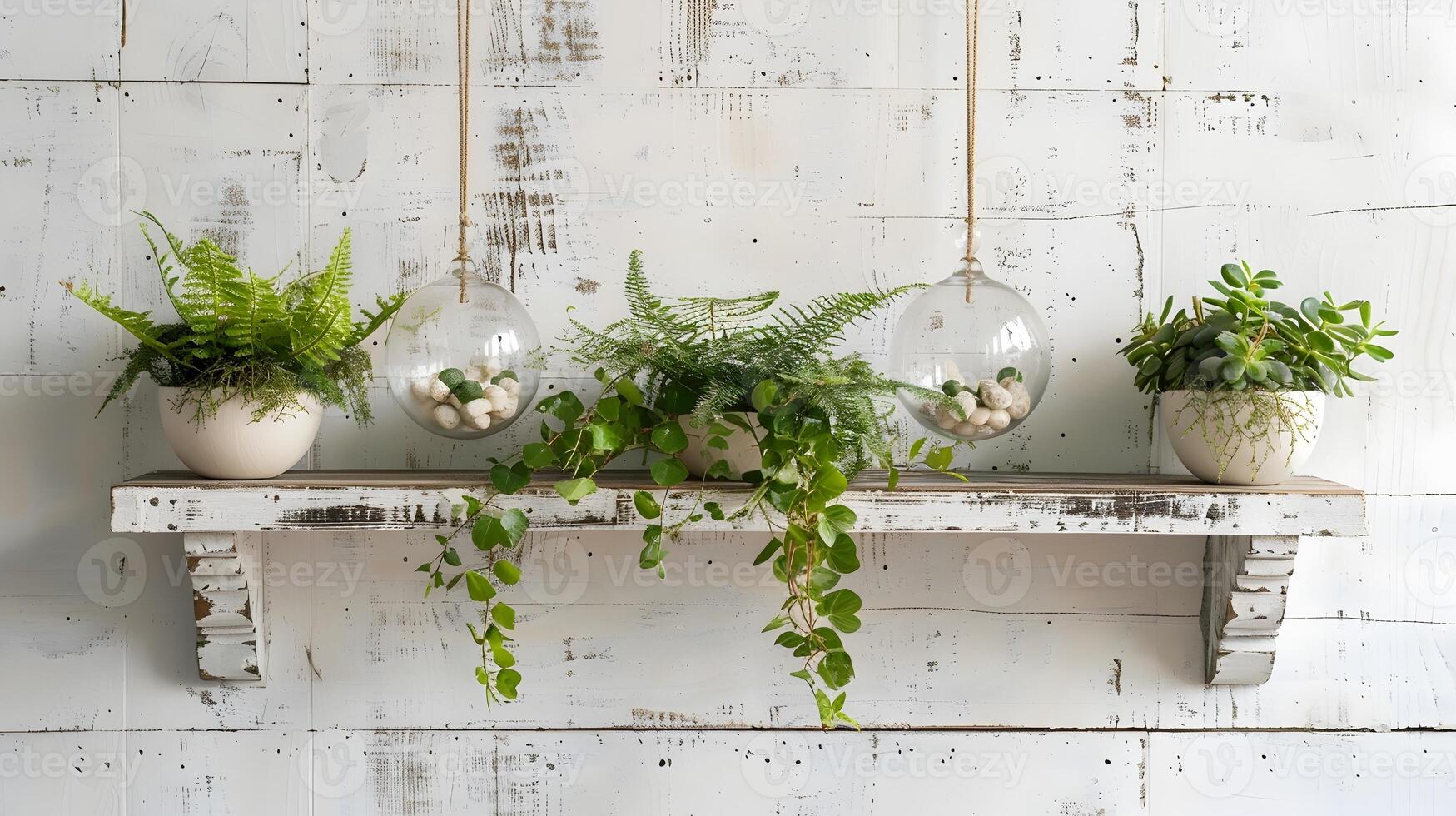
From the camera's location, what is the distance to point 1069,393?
126 centimetres

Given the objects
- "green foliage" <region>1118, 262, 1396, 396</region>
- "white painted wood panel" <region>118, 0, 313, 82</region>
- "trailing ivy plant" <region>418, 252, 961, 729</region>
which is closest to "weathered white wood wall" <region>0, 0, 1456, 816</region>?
"white painted wood panel" <region>118, 0, 313, 82</region>

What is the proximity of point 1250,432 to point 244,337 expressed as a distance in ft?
3.56

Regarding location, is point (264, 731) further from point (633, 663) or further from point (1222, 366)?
point (1222, 366)

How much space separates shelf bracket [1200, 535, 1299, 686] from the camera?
1.12 meters

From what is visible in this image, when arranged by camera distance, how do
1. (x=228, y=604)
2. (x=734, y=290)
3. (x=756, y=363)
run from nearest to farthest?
(x=756, y=363), (x=228, y=604), (x=734, y=290)

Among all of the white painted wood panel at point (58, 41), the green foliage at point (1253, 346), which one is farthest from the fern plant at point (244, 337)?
the green foliage at point (1253, 346)

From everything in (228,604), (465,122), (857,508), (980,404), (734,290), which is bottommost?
(228,604)

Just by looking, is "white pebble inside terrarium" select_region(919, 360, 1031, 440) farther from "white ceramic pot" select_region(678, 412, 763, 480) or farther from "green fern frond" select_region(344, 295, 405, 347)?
"green fern frond" select_region(344, 295, 405, 347)

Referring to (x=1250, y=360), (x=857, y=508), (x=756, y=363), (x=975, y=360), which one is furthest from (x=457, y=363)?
(x=1250, y=360)

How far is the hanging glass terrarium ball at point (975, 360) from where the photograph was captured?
105 centimetres

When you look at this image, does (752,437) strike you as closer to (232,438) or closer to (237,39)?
(232,438)

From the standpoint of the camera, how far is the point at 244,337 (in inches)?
40.9

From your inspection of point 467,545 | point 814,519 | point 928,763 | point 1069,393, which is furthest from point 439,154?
point 928,763

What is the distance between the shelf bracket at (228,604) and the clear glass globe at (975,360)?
2.58ft
